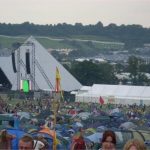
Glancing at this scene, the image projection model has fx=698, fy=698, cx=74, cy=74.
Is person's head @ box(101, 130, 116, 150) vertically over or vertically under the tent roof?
over

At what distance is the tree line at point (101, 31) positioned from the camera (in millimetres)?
171625

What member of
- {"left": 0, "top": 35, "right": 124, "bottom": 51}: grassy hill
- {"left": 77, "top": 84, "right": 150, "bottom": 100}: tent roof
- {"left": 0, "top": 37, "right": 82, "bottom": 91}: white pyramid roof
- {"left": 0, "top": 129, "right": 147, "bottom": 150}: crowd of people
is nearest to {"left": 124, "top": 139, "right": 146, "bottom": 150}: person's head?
{"left": 0, "top": 129, "right": 147, "bottom": 150}: crowd of people

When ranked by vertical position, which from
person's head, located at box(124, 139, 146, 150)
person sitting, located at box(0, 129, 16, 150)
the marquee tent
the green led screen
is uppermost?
person's head, located at box(124, 139, 146, 150)

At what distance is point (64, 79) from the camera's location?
58250 millimetres

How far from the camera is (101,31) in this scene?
176m

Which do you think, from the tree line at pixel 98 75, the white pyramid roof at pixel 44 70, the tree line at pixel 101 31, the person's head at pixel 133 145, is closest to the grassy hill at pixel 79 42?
the tree line at pixel 101 31

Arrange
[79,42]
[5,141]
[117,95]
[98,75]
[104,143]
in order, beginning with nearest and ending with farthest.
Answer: [104,143] < [5,141] < [117,95] < [98,75] < [79,42]

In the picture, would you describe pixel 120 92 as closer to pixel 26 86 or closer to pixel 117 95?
pixel 117 95

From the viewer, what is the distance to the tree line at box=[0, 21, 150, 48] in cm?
17162

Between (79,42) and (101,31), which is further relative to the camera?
(101,31)

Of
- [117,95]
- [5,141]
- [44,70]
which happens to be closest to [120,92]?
[117,95]

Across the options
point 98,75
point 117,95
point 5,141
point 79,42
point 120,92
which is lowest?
point 117,95

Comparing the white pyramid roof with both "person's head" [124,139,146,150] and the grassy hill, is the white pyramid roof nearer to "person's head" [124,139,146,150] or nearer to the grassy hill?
"person's head" [124,139,146,150]

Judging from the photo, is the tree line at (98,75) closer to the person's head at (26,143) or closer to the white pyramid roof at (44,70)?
the white pyramid roof at (44,70)
